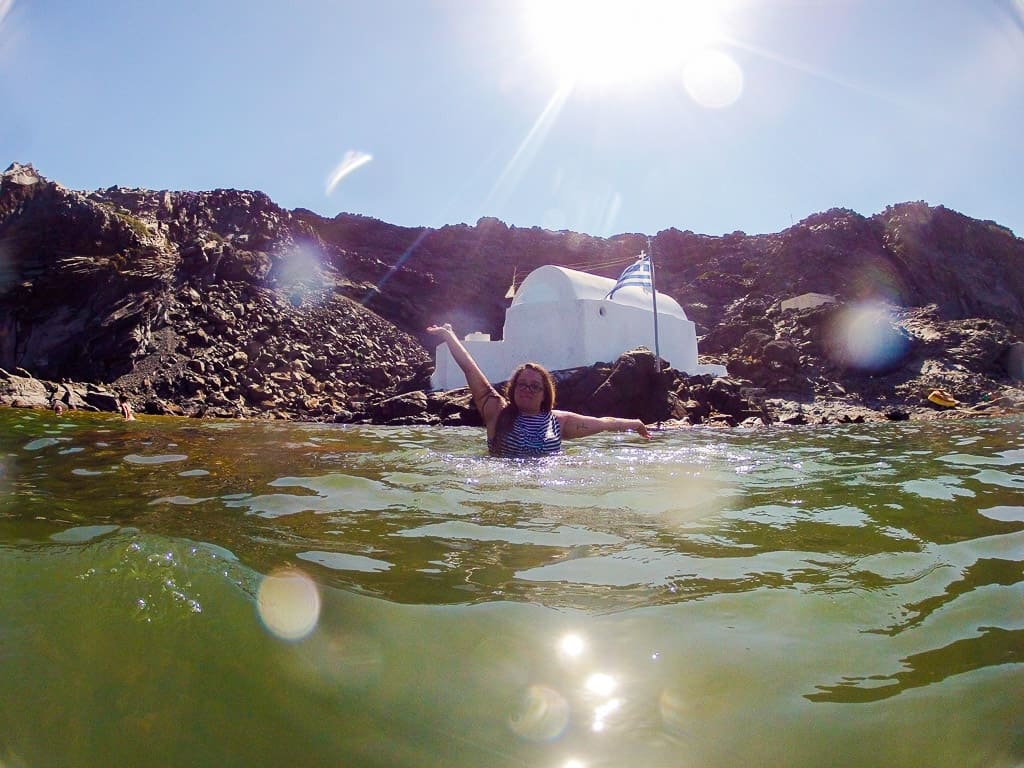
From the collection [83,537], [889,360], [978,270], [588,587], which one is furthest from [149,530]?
[978,270]

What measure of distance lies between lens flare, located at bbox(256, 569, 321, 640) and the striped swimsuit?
11.6ft

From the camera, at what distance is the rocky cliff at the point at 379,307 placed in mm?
23625

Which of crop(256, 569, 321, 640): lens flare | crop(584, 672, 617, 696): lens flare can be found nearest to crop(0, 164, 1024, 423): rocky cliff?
crop(256, 569, 321, 640): lens flare

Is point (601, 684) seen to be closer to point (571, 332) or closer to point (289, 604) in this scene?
point (289, 604)

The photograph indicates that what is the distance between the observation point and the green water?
116cm

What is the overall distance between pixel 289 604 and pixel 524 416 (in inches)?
154

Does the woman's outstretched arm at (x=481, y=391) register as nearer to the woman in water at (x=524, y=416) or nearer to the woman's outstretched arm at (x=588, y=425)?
the woman in water at (x=524, y=416)

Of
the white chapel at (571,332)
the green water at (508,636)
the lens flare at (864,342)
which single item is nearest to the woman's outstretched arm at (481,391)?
the green water at (508,636)

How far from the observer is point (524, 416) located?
5582 mm

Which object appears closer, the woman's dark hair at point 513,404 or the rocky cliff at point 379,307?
the woman's dark hair at point 513,404

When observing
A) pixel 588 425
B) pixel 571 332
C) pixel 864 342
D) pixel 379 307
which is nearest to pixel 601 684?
pixel 588 425

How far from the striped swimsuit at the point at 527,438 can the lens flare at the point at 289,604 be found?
354 cm

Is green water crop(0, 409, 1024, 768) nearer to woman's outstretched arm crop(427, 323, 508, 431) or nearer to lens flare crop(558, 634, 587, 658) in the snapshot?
lens flare crop(558, 634, 587, 658)

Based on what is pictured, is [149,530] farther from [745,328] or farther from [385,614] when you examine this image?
[745,328]
